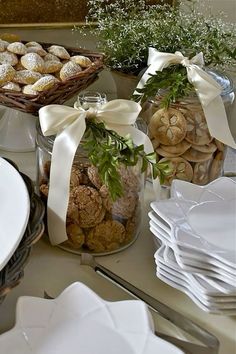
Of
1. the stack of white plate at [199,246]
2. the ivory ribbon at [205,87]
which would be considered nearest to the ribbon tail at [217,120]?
the ivory ribbon at [205,87]

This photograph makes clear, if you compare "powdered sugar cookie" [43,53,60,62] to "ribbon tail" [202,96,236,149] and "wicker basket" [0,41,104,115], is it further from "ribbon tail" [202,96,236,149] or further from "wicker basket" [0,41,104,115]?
"ribbon tail" [202,96,236,149]

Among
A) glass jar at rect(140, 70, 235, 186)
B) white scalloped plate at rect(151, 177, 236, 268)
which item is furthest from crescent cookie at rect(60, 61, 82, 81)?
white scalloped plate at rect(151, 177, 236, 268)

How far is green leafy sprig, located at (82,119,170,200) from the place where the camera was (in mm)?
629

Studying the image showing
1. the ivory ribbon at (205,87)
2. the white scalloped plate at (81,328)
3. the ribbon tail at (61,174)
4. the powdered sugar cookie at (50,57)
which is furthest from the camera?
the powdered sugar cookie at (50,57)

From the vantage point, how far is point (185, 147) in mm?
791

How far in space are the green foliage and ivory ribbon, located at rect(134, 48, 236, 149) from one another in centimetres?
7

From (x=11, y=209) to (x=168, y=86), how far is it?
25 centimetres

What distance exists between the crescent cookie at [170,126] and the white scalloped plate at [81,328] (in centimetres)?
27

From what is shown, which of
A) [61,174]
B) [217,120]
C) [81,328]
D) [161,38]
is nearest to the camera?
[81,328]

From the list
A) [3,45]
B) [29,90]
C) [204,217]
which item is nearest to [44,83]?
[29,90]

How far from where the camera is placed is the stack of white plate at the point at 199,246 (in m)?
0.60

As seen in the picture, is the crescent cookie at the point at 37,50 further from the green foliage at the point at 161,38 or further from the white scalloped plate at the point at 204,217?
the white scalloped plate at the point at 204,217

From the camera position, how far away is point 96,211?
2.25 ft

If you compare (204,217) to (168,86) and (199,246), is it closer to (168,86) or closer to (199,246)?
(199,246)
